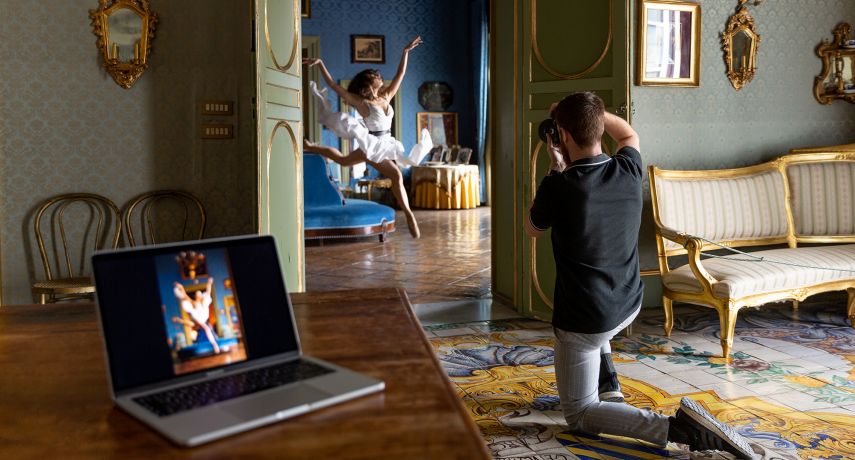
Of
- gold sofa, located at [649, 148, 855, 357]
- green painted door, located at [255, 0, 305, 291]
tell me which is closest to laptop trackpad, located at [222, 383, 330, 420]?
green painted door, located at [255, 0, 305, 291]

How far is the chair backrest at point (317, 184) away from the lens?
359 inches

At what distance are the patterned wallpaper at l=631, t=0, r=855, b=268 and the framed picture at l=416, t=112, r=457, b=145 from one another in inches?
355

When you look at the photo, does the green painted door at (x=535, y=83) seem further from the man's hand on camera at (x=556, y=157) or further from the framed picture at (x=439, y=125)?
the framed picture at (x=439, y=125)

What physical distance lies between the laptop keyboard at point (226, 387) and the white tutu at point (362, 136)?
7261 millimetres

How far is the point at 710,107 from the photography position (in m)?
5.54

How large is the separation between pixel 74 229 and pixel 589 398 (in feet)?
11.5

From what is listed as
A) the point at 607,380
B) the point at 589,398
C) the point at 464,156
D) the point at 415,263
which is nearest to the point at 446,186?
the point at 464,156

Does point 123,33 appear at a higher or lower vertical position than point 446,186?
higher

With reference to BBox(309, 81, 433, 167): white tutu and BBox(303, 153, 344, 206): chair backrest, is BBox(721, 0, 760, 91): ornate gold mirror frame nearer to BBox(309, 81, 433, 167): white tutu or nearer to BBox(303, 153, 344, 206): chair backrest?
BBox(309, 81, 433, 167): white tutu

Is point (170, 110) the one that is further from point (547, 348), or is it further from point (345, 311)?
point (345, 311)

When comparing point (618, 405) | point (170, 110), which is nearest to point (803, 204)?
point (618, 405)

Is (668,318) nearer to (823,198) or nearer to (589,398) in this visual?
(823,198)

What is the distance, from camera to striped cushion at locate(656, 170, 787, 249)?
5066 mm

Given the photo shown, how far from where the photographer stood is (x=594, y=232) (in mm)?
2730
